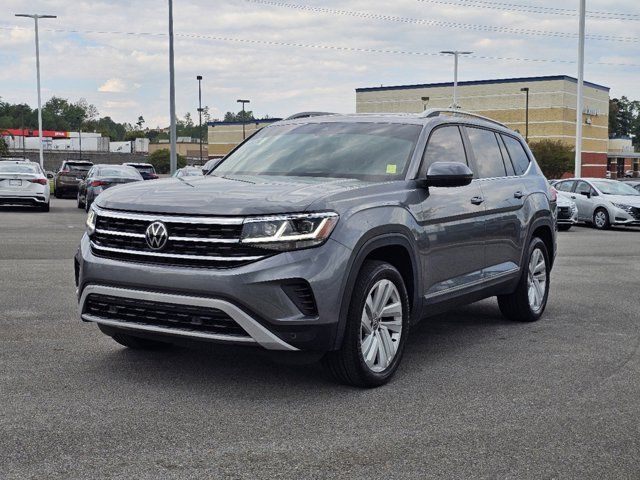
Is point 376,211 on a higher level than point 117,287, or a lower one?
higher

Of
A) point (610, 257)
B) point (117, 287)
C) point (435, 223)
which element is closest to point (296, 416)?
point (117, 287)

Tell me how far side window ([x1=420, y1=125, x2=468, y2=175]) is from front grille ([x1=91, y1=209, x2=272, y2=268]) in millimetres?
1870

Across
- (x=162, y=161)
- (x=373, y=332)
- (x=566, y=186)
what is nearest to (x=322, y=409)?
(x=373, y=332)

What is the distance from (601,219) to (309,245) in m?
21.0

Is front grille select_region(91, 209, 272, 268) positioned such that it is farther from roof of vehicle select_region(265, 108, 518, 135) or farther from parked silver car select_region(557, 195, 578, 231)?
parked silver car select_region(557, 195, 578, 231)

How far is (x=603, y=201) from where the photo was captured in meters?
24.5

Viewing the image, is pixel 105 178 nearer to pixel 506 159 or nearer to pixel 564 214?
pixel 564 214

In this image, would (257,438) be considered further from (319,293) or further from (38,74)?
(38,74)

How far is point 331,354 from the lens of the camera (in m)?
5.37

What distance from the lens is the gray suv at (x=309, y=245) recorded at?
500 cm

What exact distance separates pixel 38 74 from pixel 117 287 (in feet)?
182

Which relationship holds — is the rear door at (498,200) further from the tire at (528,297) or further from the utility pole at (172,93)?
the utility pole at (172,93)

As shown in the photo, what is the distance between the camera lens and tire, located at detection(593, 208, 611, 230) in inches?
954

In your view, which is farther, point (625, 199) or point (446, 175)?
point (625, 199)
